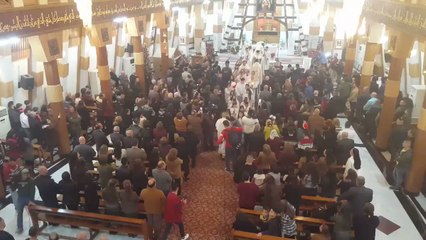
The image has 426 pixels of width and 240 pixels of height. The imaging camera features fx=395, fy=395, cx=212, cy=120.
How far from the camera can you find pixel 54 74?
408 inches

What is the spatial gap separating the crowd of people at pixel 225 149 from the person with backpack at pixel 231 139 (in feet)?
0.08

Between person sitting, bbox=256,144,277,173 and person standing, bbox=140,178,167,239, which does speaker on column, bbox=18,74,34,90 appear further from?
person sitting, bbox=256,144,277,173

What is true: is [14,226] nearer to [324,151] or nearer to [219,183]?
[219,183]

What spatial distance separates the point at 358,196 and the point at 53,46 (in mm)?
8070

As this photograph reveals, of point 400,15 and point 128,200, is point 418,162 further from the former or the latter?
point 128,200

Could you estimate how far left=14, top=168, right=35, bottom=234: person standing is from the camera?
700 cm

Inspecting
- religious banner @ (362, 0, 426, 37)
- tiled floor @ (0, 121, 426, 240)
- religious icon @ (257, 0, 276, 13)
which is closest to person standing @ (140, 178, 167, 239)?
tiled floor @ (0, 121, 426, 240)

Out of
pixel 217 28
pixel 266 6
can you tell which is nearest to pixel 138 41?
pixel 217 28

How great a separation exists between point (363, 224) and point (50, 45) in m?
8.31

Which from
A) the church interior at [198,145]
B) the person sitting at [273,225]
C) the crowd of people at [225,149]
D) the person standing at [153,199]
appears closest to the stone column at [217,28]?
the church interior at [198,145]

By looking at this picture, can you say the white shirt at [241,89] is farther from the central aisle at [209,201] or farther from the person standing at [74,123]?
the person standing at [74,123]

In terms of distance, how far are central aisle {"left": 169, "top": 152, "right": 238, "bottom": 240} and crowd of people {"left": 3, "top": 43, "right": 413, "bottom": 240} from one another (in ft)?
1.04

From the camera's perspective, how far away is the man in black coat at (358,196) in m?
6.44

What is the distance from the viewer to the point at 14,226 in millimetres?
7523
